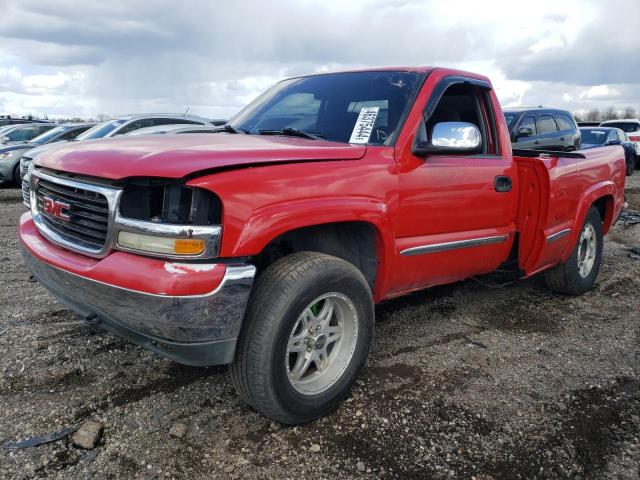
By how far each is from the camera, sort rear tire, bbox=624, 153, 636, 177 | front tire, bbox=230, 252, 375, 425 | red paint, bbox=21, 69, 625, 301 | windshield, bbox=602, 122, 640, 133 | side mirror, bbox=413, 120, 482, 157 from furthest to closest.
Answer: windshield, bbox=602, 122, 640, 133
rear tire, bbox=624, 153, 636, 177
side mirror, bbox=413, 120, 482, 157
front tire, bbox=230, 252, 375, 425
red paint, bbox=21, 69, 625, 301

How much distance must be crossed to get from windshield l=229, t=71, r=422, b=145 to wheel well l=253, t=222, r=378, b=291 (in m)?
0.54

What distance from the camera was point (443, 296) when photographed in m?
4.81

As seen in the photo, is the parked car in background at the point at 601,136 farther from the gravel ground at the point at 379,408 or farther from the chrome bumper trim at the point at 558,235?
the gravel ground at the point at 379,408

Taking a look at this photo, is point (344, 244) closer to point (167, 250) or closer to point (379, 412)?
point (379, 412)

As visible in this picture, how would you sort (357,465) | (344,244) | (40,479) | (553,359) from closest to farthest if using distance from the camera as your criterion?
(40,479)
(357,465)
(344,244)
(553,359)

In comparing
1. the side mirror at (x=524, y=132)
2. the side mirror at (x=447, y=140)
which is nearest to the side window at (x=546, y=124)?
the side mirror at (x=524, y=132)

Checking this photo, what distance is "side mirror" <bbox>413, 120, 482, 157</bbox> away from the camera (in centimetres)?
311

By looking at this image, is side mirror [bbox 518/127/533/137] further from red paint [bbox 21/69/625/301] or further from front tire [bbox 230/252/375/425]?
front tire [bbox 230/252/375/425]

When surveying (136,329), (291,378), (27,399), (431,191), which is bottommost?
(27,399)

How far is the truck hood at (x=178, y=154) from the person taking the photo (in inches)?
89.8

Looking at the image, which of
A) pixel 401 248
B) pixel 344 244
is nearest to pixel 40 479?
pixel 344 244

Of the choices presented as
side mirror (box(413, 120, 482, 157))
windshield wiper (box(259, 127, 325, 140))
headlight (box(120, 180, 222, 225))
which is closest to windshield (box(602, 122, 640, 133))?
side mirror (box(413, 120, 482, 157))

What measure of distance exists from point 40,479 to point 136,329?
72 cm

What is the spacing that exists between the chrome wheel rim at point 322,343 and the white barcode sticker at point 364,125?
965 millimetres
